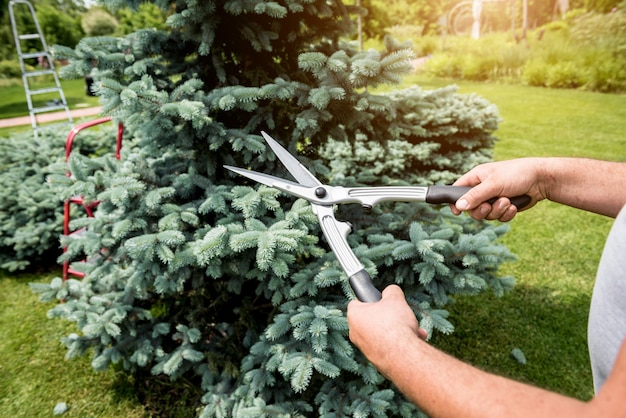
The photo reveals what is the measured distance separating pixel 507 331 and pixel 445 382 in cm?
300

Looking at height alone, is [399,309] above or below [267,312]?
above

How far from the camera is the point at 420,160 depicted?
4.76 metres

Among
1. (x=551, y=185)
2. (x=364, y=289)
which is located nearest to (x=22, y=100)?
(x=364, y=289)

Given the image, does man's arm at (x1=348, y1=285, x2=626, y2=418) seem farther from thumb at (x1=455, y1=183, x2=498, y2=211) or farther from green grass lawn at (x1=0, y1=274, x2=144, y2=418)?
green grass lawn at (x1=0, y1=274, x2=144, y2=418)

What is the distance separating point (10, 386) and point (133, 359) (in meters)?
1.31

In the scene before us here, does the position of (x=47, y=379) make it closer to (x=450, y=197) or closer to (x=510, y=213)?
(x=450, y=197)

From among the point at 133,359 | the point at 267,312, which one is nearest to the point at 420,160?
the point at 267,312

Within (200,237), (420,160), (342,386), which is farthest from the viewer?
(420,160)

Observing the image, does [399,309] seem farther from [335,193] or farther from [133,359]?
[133,359]

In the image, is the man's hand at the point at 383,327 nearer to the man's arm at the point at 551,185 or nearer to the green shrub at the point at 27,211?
the man's arm at the point at 551,185

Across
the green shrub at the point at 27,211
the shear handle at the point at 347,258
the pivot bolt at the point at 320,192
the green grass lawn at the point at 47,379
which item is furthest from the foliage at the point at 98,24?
the shear handle at the point at 347,258

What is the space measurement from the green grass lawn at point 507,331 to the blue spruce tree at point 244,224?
60 centimetres

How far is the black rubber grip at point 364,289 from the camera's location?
4.13 ft

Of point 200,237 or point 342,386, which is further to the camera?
point 342,386
